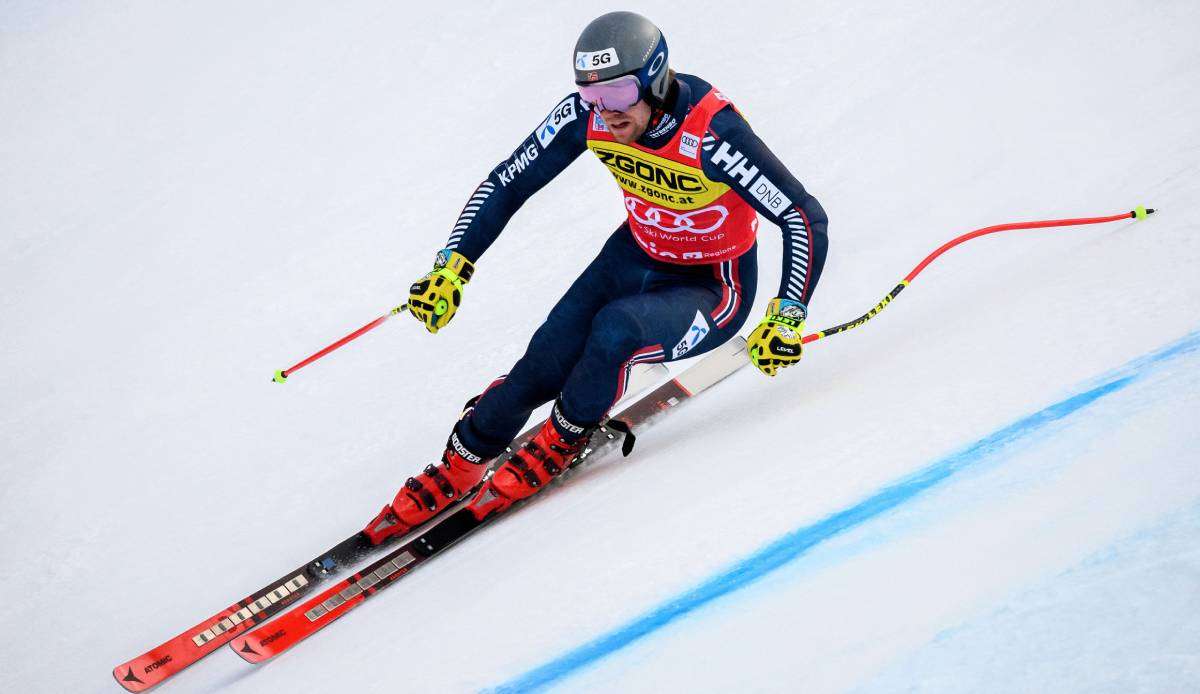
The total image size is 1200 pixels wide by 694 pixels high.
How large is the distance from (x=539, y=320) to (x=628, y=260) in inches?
47.5

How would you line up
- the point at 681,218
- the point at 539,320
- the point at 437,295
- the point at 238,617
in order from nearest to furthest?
1. the point at 238,617
2. the point at 681,218
3. the point at 437,295
4. the point at 539,320

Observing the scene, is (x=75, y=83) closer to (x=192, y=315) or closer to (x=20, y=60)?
(x=20, y=60)

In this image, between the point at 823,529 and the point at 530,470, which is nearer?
the point at 823,529

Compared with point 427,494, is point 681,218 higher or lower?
higher

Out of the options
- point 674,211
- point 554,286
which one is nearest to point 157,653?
point 674,211

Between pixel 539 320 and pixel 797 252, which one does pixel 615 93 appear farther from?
pixel 539 320

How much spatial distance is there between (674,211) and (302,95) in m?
3.78

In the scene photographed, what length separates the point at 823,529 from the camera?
2.25 metres

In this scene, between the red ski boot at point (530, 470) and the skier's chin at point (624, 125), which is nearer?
the skier's chin at point (624, 125)

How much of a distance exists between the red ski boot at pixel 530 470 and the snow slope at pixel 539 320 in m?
0.08

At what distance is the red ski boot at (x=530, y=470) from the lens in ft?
10.8

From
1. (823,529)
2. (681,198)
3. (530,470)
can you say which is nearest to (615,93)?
(681,198)

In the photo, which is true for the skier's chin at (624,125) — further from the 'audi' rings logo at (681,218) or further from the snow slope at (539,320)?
the snow slope at (539,320)

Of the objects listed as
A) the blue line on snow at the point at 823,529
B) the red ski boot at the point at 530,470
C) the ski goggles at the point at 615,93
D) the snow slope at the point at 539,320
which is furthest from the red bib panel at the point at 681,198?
the blue line on snow at the point at 823,529
